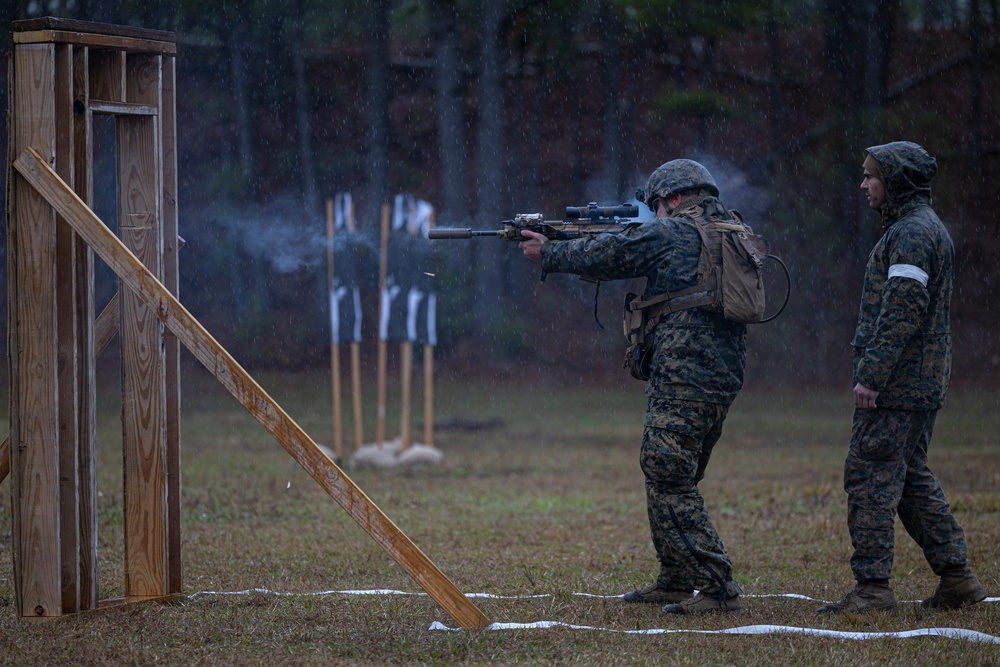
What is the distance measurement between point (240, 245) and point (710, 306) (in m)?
23.1

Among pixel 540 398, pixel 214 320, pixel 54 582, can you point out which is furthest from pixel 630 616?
pixel 214 320

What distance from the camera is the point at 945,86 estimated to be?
27750mm

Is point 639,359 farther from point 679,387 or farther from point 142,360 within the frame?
point 142,360

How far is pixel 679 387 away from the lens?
5535 mm

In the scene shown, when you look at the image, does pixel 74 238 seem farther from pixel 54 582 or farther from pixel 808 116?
pixel 808 116

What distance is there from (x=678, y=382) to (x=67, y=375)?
8.92 ft

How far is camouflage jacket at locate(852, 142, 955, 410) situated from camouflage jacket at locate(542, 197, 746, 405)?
63 centimetres

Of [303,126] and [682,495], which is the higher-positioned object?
[303,126]

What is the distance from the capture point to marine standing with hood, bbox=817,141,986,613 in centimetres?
535

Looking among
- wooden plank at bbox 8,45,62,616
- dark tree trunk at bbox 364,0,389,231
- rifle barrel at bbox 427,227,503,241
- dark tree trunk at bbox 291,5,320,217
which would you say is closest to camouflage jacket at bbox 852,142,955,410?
rifle barrel at bbox 427,227,503,241

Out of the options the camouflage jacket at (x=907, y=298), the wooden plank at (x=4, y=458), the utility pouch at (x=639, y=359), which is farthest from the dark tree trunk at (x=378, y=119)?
the camouflage jacket at (x=907, y=298)

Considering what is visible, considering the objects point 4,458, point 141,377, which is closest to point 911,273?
point 141,377

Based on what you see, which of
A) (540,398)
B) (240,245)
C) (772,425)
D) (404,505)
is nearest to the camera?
(404,505)

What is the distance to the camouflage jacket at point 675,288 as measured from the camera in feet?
18.2
